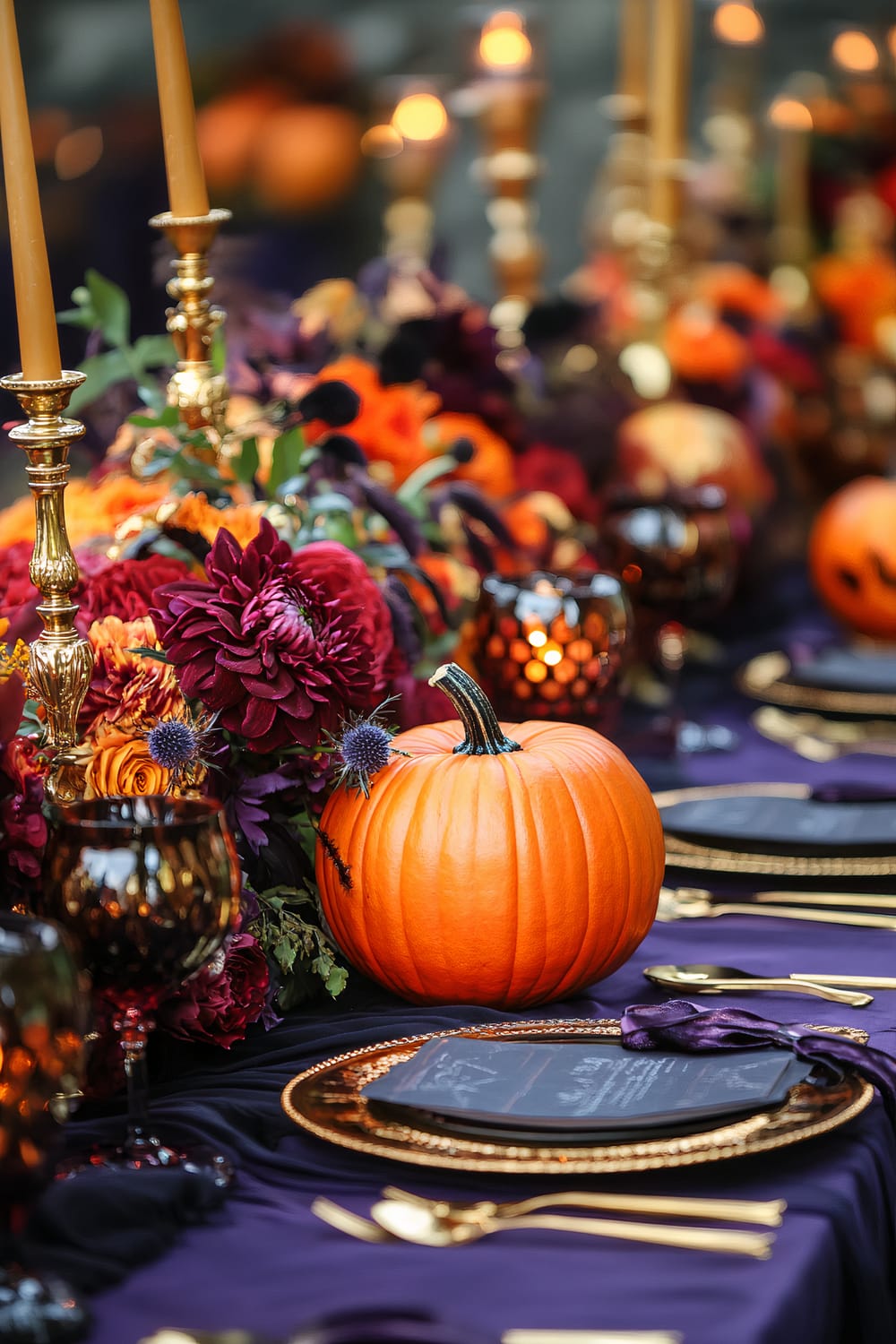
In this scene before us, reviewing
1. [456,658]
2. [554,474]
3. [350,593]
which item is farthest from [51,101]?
[350,593]

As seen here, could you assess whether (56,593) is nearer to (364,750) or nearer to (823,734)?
(364,750)

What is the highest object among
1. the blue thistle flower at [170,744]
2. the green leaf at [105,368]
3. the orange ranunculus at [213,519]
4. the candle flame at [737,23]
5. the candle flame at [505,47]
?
the candle flame at [737,23]

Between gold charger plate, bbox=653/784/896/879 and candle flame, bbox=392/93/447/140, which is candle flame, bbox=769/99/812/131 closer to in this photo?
candle flame, bbox=392/93/447/140

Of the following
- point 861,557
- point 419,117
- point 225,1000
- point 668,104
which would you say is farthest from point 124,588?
point 419,117

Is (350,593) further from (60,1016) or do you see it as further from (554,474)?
(554,474)

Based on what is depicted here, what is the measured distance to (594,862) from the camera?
1084mm

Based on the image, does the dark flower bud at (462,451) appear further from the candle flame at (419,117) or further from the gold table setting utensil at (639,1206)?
the candle flame at (419,117)

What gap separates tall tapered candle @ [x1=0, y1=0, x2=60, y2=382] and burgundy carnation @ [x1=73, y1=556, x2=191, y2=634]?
189mm

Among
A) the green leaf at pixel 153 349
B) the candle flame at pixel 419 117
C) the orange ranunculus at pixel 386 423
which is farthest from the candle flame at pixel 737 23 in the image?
the green leaf at pixel 153 349

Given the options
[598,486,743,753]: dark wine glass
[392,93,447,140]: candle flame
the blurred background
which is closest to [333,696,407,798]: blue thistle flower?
[598,486,743,753]: dark wine glass

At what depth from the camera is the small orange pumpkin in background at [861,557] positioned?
2.11 m

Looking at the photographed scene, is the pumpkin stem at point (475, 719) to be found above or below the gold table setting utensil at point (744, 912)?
above

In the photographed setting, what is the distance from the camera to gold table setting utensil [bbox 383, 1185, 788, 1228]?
0.78 meters

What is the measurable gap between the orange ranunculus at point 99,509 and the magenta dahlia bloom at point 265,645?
0.87ft
